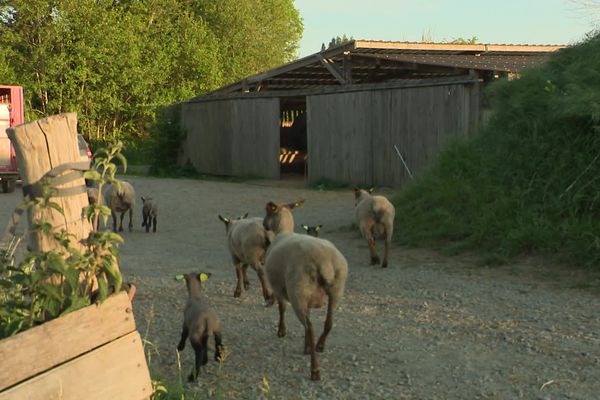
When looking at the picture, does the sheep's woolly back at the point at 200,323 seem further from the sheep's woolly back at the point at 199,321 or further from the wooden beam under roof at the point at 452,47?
the wooden beam under roof at the point at 452,47

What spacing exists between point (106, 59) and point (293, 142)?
36.4 feet

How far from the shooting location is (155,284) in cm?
888

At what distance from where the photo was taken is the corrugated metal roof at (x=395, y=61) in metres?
19.5

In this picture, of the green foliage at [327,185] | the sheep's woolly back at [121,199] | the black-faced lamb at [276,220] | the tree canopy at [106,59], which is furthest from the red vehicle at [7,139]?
the black-faced lamb at [276,220]

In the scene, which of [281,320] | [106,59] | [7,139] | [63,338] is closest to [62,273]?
[63,338]

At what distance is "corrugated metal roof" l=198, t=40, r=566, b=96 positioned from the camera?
769 inches

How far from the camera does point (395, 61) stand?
19531 mm

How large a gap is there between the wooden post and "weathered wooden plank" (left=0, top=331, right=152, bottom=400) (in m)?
0.60

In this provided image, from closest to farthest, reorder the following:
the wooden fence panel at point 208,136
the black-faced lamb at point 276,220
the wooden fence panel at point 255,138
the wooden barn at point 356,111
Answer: the black-faced lamb at point 276,220 < the wooden barn at point 356,111 < the wooden fence panel at point 255,138 < the wooden fence panel at point 208,136

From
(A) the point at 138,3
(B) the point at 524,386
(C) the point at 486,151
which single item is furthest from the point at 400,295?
(A) the point at 138,3

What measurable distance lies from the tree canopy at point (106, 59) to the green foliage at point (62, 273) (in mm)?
30158

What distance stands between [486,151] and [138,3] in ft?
104

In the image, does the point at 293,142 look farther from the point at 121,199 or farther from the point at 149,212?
the point at 121,199

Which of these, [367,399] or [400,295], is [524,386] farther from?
[400,295]
